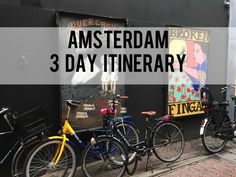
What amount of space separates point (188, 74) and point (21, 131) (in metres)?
4.26

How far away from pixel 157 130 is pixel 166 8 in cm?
280

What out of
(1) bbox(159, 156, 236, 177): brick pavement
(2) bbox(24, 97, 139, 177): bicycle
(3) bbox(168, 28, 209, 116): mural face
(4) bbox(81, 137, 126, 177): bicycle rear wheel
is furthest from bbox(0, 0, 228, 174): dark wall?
(1) bbox(159, 156, 236, 177): brick pavement

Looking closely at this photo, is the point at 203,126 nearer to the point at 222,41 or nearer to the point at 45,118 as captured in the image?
the point at 222,41

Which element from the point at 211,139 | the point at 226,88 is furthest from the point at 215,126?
the point at 226,88

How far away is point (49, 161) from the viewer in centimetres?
420

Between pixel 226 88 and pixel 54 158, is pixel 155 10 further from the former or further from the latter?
pixel 54 158

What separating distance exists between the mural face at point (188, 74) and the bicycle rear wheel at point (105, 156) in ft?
7.28

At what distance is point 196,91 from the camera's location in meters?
6.93

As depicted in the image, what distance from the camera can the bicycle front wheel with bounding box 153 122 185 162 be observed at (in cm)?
519

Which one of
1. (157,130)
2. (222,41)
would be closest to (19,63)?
(157,130)

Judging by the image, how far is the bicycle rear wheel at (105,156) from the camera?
4.35 metres

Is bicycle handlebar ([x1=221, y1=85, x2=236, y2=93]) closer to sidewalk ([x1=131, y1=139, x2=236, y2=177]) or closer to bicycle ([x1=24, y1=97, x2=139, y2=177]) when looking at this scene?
sidewalk ([x1=131, y1=139, x2=236, y2=177])

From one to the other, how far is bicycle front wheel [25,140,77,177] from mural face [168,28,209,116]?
9.61ft

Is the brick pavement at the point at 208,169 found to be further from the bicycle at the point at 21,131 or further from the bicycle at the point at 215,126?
the bicycle at the point at 21,131
